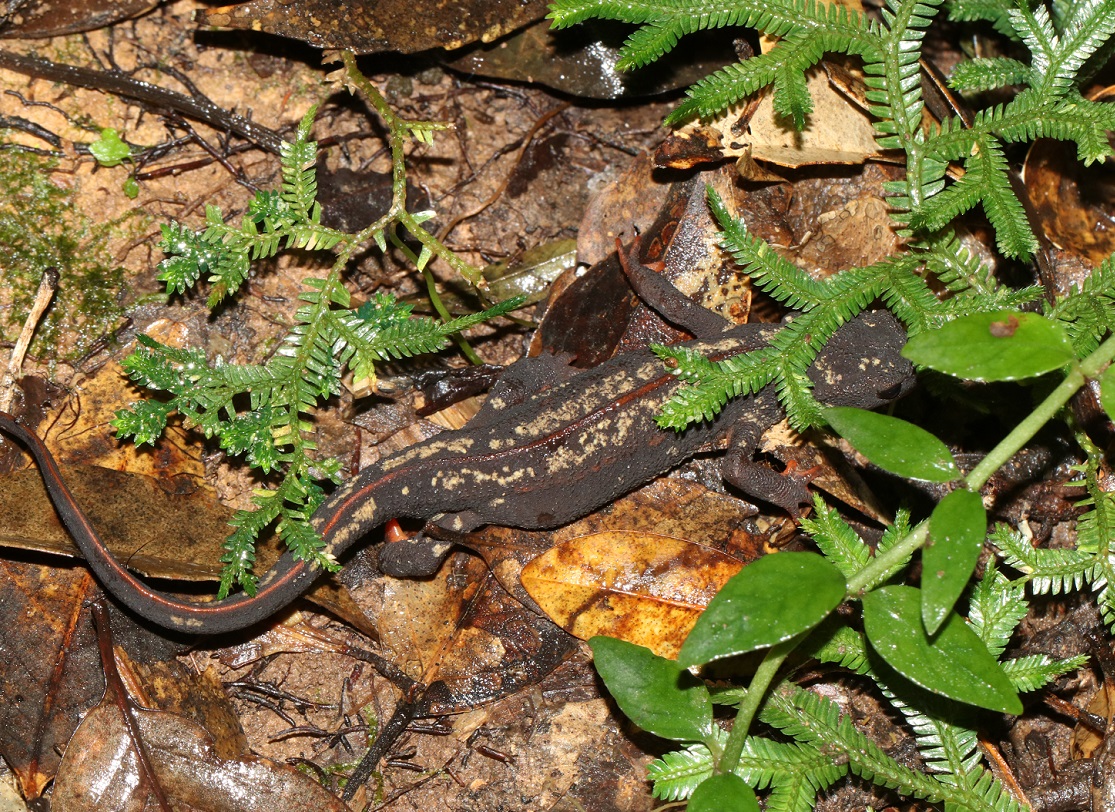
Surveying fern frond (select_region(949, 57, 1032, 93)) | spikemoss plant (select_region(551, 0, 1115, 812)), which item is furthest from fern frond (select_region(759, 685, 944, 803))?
fern frond (select_region(949, 57, 1032, 93))

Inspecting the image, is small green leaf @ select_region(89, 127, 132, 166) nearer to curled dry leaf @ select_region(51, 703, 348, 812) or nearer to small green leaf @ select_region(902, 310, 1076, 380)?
curled dry leaf @ select_region(51, 703, 348, 812)

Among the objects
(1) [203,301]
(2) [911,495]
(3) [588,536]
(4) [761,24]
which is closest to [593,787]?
(3) [588,536]

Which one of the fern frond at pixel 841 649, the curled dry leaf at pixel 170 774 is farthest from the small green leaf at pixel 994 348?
the curled dry leaf at pixel 170 774

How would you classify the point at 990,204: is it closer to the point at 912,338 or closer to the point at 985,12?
the point at 912,338

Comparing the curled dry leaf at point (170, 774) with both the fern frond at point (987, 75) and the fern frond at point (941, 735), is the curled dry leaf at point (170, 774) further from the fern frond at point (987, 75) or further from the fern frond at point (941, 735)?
the fern frond at point (987, 75)

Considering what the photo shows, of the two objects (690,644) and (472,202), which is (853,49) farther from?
(690,644)

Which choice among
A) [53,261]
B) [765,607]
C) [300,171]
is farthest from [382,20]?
[765,607]
